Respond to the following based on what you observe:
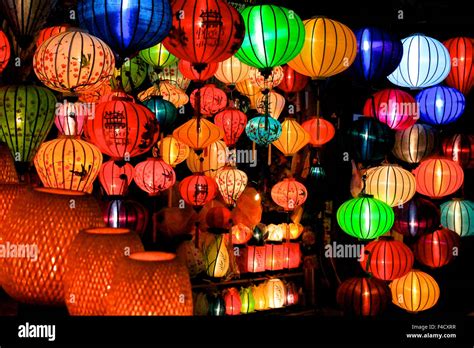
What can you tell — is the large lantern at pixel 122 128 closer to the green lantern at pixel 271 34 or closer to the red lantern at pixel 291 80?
the green lantern at pixel 271 34

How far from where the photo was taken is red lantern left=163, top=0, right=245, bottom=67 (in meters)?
2.88

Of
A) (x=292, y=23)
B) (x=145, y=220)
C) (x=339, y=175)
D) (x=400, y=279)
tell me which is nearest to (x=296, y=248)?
(x=339, y=175)

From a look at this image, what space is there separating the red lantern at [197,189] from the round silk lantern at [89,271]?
3.09m

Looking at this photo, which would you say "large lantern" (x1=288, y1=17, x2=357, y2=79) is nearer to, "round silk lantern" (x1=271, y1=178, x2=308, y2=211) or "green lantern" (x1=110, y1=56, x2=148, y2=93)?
"green lantern" (x1=110, y1=56, x2=148, y2=93)

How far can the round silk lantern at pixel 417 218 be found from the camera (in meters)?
4.77

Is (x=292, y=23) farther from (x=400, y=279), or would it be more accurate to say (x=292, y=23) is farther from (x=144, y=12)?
(x=400, y=279)

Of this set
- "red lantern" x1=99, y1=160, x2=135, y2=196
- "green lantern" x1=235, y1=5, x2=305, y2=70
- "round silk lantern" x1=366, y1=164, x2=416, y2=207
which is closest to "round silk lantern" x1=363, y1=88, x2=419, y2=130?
"round silk lantern" x1=366, y1=164, x2=416, y2=207

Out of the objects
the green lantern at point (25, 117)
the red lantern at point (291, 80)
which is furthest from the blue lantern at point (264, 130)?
the green lantern at point (25, 117)

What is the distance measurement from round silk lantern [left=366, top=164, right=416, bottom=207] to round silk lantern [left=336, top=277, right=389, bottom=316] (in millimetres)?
701

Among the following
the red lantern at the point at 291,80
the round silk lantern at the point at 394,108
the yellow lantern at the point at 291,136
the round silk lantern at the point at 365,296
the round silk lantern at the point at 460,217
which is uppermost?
the red lantern at the point at 291,80

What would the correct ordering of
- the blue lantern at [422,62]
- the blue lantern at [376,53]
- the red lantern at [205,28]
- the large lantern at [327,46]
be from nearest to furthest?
the red lantern at [205,28], the large lantern at [327,46], the blue lantern at [376,53], the blue lantern at [422,62]

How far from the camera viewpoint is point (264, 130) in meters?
4.61

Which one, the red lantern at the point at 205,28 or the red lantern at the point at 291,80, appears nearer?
the red lantern at the point at 205,28

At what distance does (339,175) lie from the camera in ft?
26.5
